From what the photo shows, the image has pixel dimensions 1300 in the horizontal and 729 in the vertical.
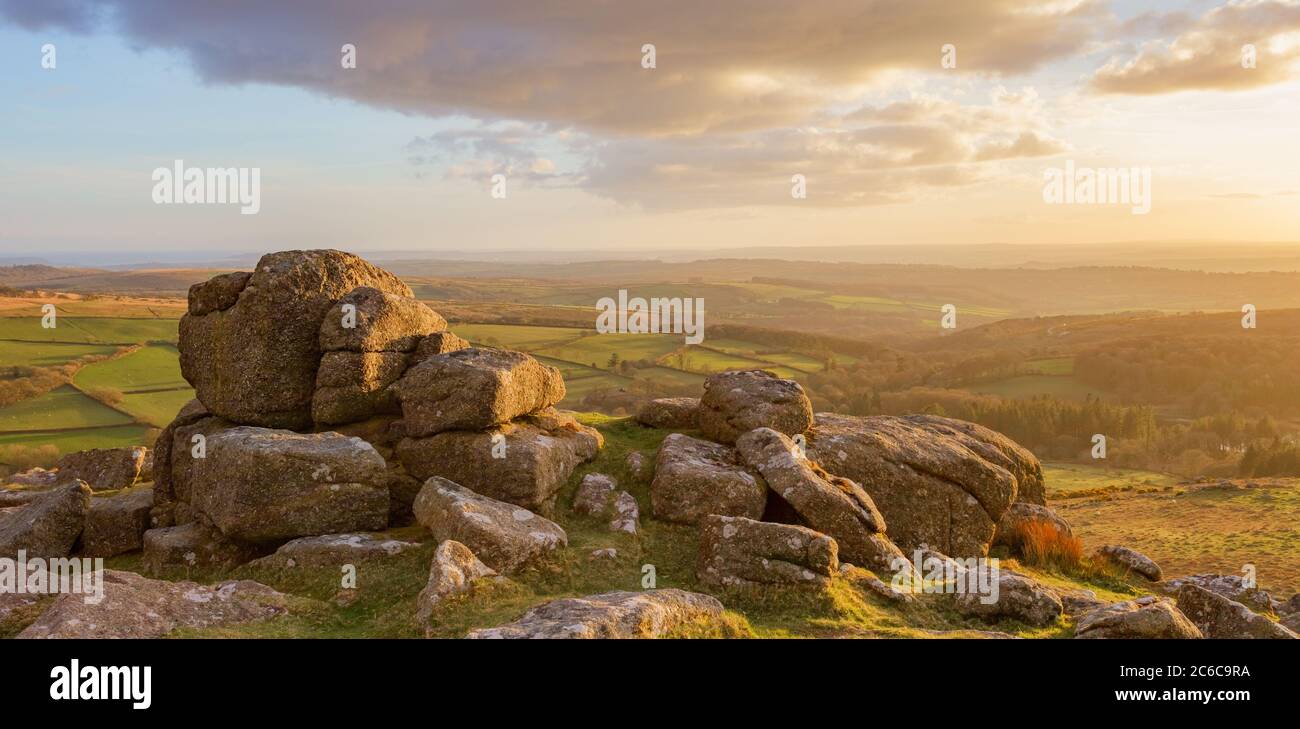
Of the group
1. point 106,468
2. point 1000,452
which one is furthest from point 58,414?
point 1000,452

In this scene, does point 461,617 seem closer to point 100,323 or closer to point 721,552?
point 721,552

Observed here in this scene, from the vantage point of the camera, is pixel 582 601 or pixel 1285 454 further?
pixel 1285 454

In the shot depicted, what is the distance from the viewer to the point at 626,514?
1831cm

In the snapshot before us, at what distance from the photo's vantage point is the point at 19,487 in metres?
26.8

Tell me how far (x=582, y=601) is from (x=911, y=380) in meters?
134

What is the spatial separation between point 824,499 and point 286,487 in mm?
11660

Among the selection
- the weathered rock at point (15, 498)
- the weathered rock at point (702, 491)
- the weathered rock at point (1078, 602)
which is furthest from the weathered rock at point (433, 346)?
the weathered rock at point (1078, 602)

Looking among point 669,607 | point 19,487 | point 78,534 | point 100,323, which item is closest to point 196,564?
point 78,534

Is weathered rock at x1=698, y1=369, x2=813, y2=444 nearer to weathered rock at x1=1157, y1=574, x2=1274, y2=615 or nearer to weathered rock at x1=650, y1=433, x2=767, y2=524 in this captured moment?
weathered rock at x1=650, y1=433, x2=767, y2=524

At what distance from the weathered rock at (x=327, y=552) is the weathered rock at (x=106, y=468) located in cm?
1377

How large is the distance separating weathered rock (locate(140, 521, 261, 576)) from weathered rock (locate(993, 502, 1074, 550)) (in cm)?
1977

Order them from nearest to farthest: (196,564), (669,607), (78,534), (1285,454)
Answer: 1. (669,607)
2. (196,564)
3. (78,534)
4. (1285,454)

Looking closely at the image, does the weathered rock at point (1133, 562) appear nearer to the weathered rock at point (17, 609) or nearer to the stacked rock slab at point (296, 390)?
the stacked rock slab at point (296, 390)

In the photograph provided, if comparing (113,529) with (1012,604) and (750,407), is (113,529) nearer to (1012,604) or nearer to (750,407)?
(750,407)
